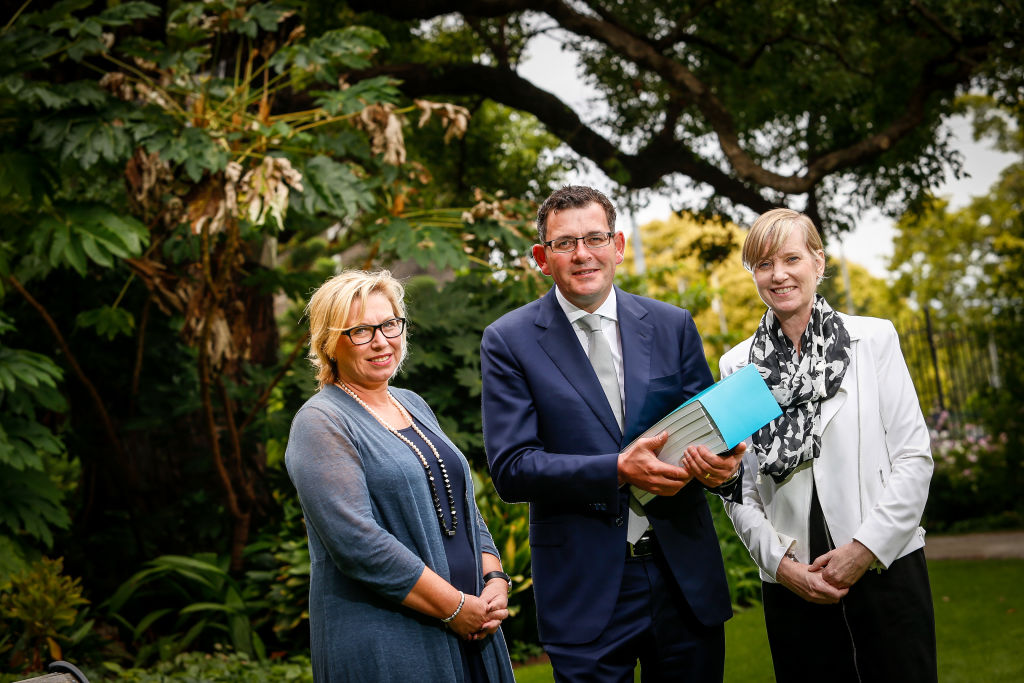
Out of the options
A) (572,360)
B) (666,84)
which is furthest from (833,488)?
(666,84)

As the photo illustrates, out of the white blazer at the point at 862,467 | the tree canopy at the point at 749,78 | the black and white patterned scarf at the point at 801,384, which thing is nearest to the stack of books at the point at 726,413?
the black and white patterned scarf at the point at 801,384

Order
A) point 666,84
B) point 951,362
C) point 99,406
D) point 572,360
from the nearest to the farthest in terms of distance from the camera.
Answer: point 572,360 < point 99,406 < point 666,84 < point 951,362

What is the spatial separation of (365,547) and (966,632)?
548 cm

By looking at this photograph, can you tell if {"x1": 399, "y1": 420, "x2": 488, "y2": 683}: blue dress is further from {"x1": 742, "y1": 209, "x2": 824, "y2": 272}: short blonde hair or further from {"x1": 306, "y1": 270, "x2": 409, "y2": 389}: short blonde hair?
{"x1": 742, "y1": 209, "x2": 824, "y2": 272}: short blonde hair

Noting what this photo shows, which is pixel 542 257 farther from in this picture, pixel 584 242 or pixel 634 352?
pixel 634 352

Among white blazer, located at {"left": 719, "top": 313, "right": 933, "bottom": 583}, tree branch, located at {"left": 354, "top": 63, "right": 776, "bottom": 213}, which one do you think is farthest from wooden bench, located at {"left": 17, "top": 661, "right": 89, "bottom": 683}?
tree branch, located at {"left": 354, "top": 63, "right": 776, "bottom": 213}

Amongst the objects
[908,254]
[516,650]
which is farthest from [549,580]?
[908,254]

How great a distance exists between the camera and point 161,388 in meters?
7.48

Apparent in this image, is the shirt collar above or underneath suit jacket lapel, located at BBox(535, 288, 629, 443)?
above

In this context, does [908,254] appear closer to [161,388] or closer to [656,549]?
[161,388]

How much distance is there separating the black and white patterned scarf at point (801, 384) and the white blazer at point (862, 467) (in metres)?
0.04

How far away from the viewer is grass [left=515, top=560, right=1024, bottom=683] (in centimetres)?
554

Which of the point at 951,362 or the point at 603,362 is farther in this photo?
the point at 951,362

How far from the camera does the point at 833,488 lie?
2.86 m
